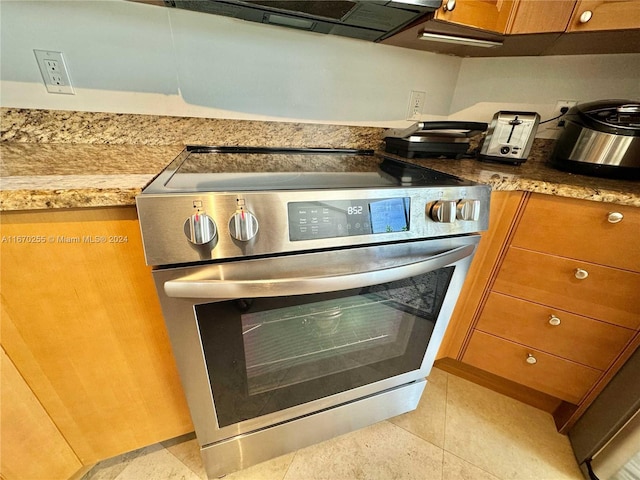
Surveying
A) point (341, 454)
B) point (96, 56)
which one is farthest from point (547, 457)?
point (96, 56)

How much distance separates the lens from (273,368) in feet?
2.16

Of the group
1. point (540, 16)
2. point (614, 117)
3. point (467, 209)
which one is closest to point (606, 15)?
point (540, 16)

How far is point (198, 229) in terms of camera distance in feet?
1.39

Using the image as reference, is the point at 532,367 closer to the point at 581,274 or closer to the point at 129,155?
the point at 581,274

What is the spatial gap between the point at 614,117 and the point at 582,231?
1.26ft

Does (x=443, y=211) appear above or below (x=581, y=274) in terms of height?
above

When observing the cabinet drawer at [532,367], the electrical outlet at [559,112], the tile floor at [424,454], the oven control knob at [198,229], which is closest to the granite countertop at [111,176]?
the oven control knob at [198,229]

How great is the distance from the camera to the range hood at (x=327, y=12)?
690 millimetres

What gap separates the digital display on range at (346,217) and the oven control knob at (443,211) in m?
0.07

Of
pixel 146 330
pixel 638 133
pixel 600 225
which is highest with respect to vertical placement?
pixel 638 133

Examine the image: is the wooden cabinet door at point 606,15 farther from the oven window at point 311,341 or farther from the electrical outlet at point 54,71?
the electrical outlet at point 54,71

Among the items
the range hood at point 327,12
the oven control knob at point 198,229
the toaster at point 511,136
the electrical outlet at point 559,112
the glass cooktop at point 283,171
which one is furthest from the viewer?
the electrical outlet at point 559,112

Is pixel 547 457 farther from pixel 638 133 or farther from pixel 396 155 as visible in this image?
pixel 396 155

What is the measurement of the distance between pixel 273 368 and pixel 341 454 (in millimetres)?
522
